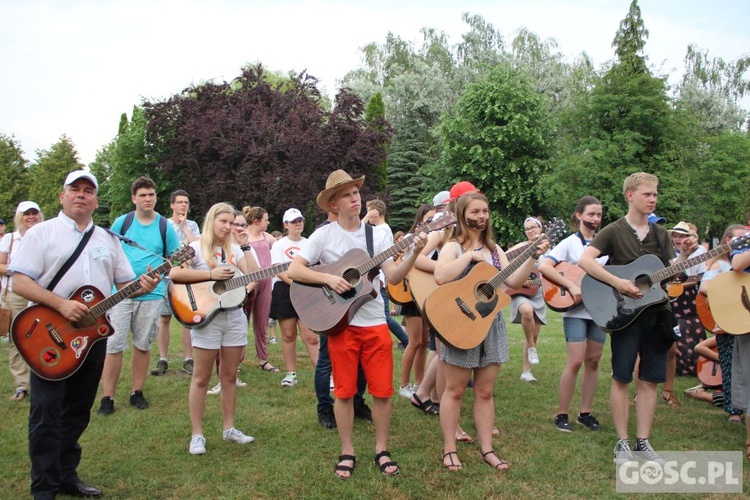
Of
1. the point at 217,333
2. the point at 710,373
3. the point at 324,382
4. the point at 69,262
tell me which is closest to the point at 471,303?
the point at 324,382

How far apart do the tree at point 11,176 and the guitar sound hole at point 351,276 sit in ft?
161

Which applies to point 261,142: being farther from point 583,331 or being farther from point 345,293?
point 345,293

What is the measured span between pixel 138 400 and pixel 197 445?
169 cm

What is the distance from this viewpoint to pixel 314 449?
16.8 ft

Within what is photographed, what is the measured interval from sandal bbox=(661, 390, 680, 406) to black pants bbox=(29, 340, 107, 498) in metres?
5.98

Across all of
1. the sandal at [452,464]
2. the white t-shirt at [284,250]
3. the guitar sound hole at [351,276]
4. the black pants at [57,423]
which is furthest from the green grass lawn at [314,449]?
the white t-shirt at [284,250]

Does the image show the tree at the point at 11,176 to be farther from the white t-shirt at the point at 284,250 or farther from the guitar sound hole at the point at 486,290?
the guitar sound hole at the point at 486,290

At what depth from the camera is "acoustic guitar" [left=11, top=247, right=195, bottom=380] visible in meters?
3.89

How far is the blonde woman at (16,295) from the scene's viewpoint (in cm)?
674

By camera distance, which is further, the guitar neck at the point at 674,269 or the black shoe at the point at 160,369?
the black shoe at the point at 160,369

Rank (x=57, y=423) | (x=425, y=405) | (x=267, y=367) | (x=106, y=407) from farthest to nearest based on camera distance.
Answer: (x=267, y=367) < (x=425, y=405) < (x=106, y=407) < (x=57, y=423)

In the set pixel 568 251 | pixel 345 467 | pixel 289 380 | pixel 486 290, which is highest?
pixel 568 251

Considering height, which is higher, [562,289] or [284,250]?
[284,250]

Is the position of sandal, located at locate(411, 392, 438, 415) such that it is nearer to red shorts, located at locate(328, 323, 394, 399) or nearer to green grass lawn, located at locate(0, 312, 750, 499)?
green grass lawn, located at locate(0, 312, 750, 499)
